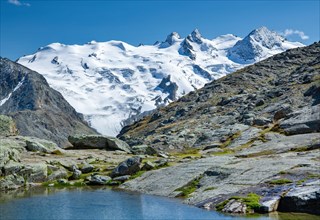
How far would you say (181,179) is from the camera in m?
70.9

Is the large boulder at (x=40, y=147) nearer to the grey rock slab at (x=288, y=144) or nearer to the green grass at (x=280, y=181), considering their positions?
the grey rock slab at (x=288, y=144)

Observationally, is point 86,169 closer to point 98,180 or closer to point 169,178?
point 98,180

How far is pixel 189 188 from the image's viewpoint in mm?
66938

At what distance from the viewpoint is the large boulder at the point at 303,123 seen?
10200cm

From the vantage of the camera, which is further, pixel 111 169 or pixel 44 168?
pixel 111 169

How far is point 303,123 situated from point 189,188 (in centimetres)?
4741

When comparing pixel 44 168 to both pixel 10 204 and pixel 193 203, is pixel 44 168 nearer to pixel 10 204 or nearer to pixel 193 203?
pixel 10 204

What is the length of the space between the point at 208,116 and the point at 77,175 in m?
117

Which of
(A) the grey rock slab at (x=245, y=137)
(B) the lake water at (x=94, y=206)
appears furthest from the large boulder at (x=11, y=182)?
(A) the grey rock slab at (x=245, y=137)

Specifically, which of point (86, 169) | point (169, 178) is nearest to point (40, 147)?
point (86, 169)

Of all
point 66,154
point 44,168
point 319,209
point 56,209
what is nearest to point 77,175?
point 44,168

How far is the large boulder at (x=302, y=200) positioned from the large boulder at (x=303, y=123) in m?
51.6

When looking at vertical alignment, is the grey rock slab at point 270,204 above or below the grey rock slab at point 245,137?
below

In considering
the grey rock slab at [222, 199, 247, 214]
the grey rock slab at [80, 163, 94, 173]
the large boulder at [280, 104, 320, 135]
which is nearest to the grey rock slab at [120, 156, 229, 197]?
the grey rock slab at [222, 199, 247, 214]
